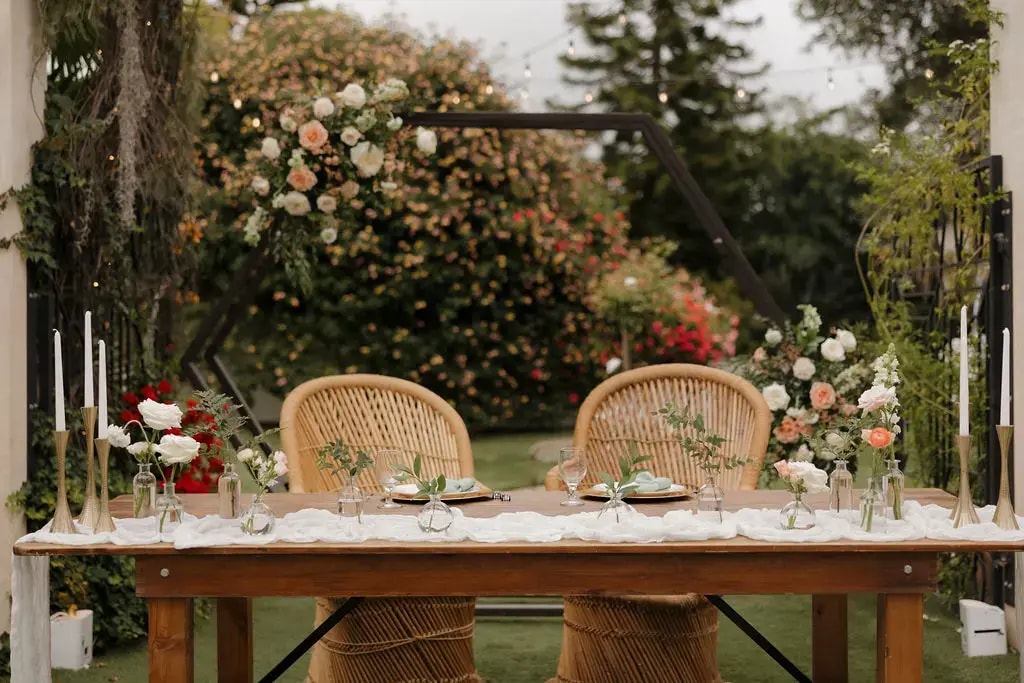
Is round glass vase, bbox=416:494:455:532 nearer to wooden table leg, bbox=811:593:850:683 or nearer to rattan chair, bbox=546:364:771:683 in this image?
rattan chair, bbox=546:364:771:683

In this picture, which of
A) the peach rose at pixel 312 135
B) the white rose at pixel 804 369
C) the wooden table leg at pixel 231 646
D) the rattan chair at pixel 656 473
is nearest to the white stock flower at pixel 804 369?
the white rose at pixel 804 369

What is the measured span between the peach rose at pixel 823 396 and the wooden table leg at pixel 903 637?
194 centimetres

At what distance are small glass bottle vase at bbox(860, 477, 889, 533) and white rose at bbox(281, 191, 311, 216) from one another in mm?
2500

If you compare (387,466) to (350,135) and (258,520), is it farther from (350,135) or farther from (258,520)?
(350,135)

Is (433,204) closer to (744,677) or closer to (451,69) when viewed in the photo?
(451,69)

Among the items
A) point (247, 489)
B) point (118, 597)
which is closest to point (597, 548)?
point (118, 597)

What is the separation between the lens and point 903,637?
1861 mm

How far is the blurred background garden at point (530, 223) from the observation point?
3336mm

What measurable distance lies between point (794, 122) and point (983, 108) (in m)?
7.30

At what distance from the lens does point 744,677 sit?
3.07 m

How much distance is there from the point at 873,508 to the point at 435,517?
2.66ft

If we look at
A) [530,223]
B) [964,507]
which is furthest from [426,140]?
[530,223]

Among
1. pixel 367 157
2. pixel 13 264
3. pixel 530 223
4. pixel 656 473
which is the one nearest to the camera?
pixel 13 264

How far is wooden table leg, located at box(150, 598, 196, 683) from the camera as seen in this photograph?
1.86 m
